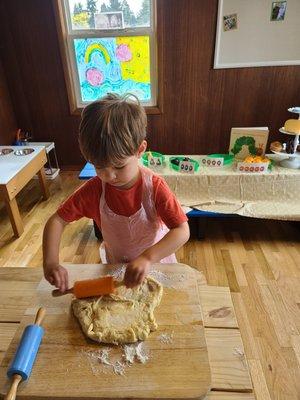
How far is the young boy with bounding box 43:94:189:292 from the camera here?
61 centimetres

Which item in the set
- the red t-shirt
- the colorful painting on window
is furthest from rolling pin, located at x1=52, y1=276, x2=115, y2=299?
the colorful painting on window

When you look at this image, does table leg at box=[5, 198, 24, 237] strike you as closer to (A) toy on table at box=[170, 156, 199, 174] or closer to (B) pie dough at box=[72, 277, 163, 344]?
(A) toy on table at box=[170, 156, 199, 174]

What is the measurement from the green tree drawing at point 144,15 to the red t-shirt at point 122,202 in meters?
2.36

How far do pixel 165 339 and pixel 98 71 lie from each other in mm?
2770

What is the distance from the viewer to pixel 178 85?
9.08 ft

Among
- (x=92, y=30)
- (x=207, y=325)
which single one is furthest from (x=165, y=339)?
(x=92, y=30)

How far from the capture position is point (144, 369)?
1.78 ft

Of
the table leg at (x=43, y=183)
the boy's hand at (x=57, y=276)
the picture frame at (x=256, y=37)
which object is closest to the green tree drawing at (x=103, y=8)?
the picture frame at (x=256, y=37)

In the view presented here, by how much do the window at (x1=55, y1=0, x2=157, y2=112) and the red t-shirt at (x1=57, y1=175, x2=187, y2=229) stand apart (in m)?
1.94

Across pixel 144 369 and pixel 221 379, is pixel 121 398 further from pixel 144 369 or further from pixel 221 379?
pixel 221 379

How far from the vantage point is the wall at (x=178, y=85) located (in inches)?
99.7

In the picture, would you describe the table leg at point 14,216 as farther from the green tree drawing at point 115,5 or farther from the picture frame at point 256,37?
the picture frame at point 256,37

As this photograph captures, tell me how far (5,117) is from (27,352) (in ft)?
9.26

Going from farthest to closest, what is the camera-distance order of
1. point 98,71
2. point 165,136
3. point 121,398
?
1. point 165,136
2. point 98,71
3. point 121,398
